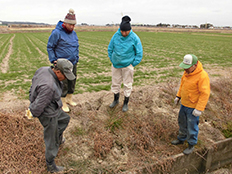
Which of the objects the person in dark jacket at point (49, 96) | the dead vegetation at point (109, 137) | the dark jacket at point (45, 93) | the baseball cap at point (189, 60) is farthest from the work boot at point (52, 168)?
the baseball cap at point (189, 60)

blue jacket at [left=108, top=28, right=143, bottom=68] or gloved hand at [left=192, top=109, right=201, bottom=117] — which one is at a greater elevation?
blue jacket at [left=108, top=28, right=143, bottom=68]

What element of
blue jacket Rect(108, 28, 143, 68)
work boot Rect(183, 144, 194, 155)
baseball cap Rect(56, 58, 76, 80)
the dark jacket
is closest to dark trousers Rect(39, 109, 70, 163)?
the dark jacket

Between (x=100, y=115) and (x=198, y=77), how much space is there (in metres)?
2.53

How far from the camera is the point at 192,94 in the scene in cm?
310

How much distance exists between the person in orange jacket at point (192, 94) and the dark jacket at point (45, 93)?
2.07m

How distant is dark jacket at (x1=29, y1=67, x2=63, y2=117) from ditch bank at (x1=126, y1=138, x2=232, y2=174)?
1768mm

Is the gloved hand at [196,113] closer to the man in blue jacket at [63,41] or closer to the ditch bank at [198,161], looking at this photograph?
the ditch bank at [198,161]

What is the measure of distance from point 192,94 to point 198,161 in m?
1.63

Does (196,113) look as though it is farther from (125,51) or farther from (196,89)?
(125,51)

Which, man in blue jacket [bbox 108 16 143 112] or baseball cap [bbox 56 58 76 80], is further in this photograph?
man in blue jacket [bbox 108 16 143 112]

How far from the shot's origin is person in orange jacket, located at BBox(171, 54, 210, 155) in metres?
2.89

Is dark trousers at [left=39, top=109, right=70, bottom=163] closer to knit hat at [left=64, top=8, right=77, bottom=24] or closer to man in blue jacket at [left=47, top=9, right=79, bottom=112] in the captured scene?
man in blue jacket at [left=47, top=9, right=79, bottom=112]

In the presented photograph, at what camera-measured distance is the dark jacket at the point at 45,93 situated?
2.29 meters

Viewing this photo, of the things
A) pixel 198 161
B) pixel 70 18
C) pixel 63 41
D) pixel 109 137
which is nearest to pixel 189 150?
pixel 198 161
